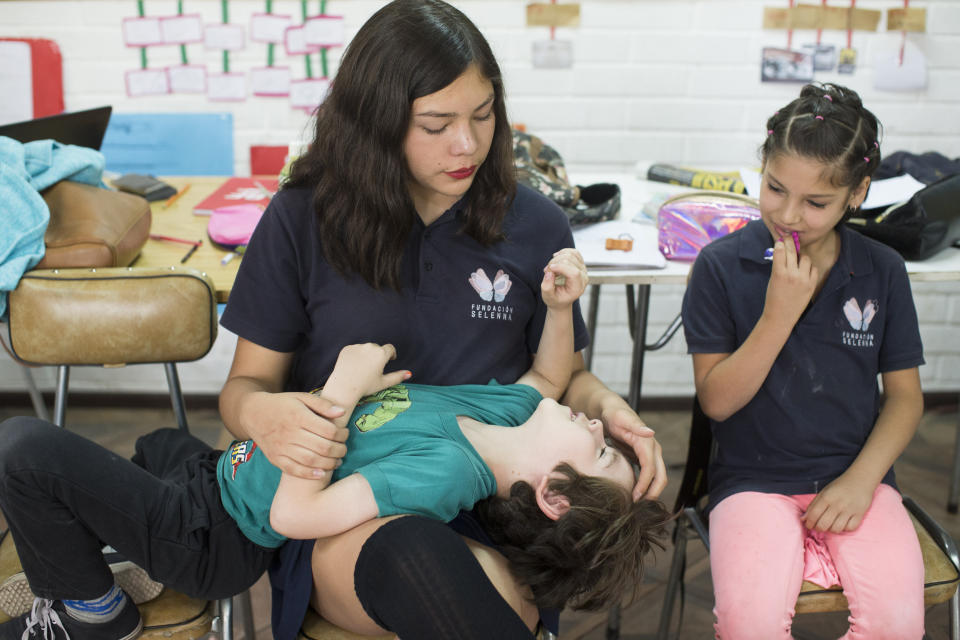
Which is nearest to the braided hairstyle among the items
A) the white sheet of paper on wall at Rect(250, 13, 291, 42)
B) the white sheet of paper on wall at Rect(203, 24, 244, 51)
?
the white sheet of paper on wall at Rect(250, 13, 291, 42)

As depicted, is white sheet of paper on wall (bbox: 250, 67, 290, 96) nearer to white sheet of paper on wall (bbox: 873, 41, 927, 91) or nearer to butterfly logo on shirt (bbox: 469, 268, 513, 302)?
butterfly logo on shirt (bbox: 469, 268, 513, 302)

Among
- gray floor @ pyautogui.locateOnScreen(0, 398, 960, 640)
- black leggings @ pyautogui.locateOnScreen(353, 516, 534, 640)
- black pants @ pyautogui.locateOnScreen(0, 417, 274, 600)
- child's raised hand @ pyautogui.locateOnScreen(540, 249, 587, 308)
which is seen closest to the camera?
black leggings @ pyautogui.locateOnScreen(353, 516, 534, 640)

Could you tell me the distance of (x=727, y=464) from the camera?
1647 millimetres

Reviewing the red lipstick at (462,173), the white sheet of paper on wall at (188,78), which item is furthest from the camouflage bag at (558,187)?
the white sheet of paper on wall at (188,78)

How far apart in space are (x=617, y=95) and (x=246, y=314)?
74.3 inches

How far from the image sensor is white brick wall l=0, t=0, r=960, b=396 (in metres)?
2.79

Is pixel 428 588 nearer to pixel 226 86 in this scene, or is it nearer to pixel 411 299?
pixel 411 299

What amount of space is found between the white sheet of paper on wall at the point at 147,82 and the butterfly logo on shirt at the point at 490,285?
1.86 m

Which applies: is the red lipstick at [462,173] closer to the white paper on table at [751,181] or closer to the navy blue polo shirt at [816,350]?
the navy blue polo shirt at [816,350]

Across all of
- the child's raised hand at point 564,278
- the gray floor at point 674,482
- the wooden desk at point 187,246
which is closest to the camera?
the child's raised hand at point 564,278

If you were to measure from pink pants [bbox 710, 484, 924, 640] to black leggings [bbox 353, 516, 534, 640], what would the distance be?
0.47m

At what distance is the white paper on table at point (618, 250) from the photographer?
1.84m

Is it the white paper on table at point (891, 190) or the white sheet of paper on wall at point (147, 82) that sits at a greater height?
the white sheet of paper on wall at point (147, 82)

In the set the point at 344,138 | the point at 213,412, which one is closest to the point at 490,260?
the point at 344,138
